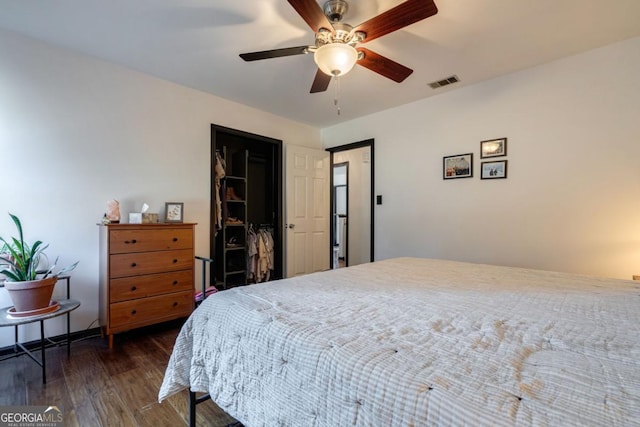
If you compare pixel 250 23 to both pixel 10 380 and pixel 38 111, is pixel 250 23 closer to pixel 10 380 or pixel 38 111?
pixel 38 111

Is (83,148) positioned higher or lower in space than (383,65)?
lower

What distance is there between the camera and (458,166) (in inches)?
124

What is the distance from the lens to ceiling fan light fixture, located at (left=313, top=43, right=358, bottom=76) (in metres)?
1.70

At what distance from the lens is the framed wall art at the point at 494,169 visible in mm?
2854

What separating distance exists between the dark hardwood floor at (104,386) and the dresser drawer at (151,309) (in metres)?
0.20

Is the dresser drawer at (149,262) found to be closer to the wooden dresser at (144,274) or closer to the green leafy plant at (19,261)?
the wooden dresser at (144,274)

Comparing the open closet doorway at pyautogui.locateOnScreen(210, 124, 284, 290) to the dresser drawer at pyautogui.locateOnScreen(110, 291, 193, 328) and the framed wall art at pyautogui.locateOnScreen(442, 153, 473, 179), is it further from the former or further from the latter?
the framed wall art at pyautogui.locateOnScreen(442, 153, 473, 179)

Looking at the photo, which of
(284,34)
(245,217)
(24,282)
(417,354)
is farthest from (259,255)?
(417,354)

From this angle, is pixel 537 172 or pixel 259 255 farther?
pixel 259 255

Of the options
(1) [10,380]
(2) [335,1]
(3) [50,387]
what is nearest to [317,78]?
(2) [335,1]

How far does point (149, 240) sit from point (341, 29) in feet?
7.38

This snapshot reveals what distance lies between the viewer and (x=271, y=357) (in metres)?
0.92

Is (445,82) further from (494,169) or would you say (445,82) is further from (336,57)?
(336,57)

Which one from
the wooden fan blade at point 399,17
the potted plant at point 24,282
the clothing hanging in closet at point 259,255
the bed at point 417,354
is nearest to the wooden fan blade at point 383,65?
the wooden fan blade at point 399,17
